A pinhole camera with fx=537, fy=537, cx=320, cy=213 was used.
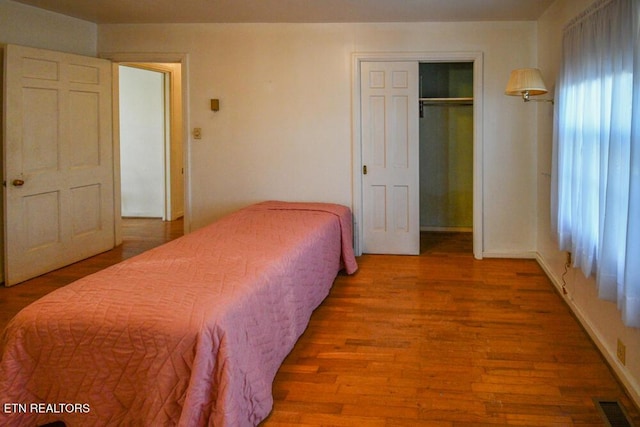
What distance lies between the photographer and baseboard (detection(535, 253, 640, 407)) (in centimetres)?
251

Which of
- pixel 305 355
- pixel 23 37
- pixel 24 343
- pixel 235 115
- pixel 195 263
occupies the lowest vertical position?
pixel 305 355

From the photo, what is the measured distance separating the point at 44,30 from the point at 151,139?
3.12 metres

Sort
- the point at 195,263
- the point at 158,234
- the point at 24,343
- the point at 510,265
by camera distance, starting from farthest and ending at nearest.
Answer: the point at 158,234, the point at 510,265, the point at 195,263, the point at 24,343

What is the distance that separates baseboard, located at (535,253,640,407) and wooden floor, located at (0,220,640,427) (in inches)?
1.7

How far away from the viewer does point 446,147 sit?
686 centimetres

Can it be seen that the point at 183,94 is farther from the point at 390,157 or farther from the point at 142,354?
the point at 142,354

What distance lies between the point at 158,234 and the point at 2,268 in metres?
2.36

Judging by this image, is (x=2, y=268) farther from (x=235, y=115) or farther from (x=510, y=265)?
(x=510, y=265)

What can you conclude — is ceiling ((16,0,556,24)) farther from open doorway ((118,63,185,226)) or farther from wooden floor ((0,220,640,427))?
open doorway ((118,63,185,226))

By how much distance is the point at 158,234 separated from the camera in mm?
6785

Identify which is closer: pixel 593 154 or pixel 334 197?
pixel 593 154

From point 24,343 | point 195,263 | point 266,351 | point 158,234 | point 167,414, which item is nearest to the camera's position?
point 167,414

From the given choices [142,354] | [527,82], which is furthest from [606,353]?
[142,354]

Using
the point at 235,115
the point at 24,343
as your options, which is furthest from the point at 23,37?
the point at 24,343
